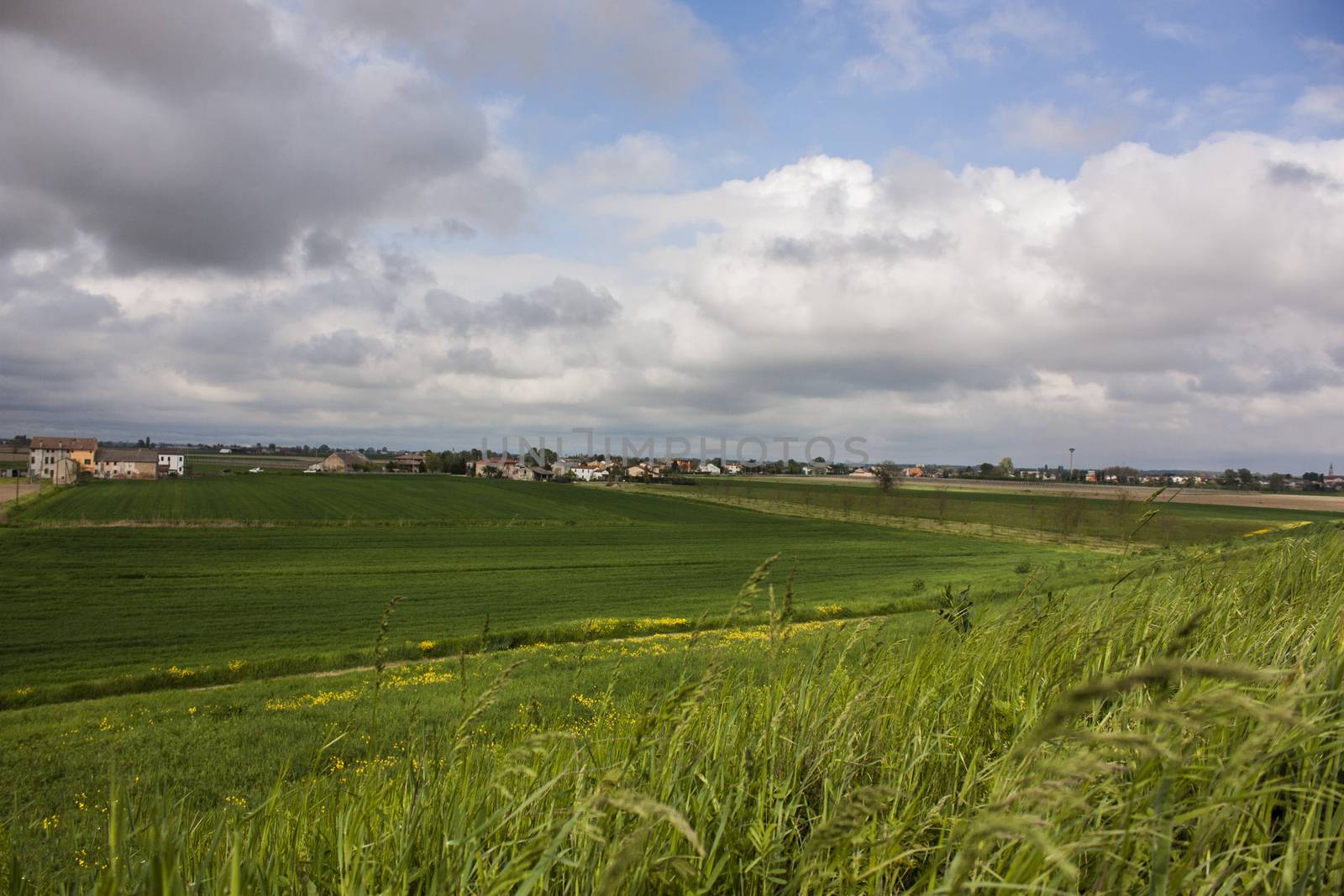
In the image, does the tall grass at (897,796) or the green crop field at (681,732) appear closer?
the tall grass at (897,796)

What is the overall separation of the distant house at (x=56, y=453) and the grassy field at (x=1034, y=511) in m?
122

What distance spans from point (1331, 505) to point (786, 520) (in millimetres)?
82053

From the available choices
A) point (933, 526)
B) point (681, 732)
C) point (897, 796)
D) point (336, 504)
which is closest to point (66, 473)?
point (336, 504)

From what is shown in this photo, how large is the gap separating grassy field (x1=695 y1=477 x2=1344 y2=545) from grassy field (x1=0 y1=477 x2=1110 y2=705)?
7637mm

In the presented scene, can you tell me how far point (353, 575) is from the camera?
42.0m

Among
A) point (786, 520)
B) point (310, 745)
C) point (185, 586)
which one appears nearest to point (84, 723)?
point (310, 745)

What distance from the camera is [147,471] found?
147 meters

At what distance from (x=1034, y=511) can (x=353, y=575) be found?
261ft

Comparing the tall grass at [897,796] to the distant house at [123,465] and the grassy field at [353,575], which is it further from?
the distant house at [123,465]

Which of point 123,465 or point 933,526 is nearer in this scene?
point 933,526

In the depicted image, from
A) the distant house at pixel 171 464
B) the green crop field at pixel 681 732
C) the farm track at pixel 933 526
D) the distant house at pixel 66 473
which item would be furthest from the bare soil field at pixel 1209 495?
the distant house at pixel 171 464

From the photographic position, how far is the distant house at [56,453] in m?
136

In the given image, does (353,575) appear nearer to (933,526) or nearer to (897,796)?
(897,796)

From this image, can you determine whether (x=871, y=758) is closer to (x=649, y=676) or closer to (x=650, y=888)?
(x=650, y=888)
